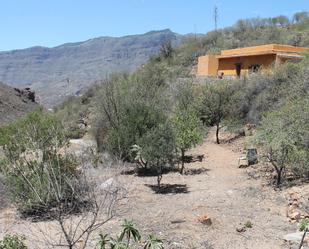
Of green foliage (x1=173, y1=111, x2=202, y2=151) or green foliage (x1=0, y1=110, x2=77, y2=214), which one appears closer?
green foliage (x1=0, y1=110, x2=77, y2=214)

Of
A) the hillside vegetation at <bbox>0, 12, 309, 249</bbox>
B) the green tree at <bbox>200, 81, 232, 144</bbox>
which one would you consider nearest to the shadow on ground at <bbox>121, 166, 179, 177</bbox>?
the hillside vegetation at <bbox>0, 12, 309, 249</bbox>

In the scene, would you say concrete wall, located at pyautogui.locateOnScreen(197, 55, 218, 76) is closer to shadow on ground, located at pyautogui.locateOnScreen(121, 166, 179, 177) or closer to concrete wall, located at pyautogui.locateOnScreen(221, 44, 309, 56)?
concrete wall, located at pyautogui.locateOnScreen(221, 44, 309, 56)

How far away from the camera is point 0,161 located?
56.6ft

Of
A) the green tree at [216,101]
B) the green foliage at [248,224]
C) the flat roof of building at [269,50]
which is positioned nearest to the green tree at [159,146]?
the green foliage at [248,224]

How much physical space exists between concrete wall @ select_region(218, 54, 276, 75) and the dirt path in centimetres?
1773

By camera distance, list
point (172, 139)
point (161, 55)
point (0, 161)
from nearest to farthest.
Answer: point (0, 161) → point (172, 139) → point (161, 55)

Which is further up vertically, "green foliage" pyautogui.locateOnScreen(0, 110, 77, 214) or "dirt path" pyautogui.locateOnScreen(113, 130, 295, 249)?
"green foliage" pyautogui.locateOnScreen(0, 110, 77, 214)

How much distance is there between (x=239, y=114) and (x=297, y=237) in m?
19.1

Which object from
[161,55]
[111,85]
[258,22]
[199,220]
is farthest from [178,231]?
[258,22]

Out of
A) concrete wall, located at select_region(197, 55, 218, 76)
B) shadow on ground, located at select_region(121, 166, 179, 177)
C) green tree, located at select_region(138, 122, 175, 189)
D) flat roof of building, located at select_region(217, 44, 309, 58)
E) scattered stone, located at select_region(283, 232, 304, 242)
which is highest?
flat roof of building, located at select_region(217, 44, 309, 58)

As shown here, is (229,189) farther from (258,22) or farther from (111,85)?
(258,22)

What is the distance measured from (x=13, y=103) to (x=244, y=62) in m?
23.0

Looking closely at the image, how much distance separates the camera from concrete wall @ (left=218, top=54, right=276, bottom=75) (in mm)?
37156

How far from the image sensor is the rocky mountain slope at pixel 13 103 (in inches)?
1698
